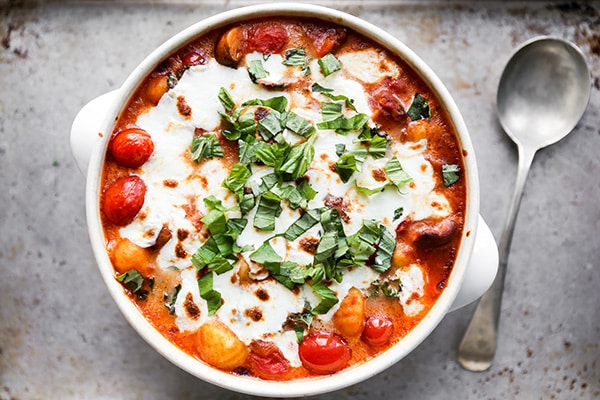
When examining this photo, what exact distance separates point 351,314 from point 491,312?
0.83 m

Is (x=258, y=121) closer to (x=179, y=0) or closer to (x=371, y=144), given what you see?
(x=371, y=144)

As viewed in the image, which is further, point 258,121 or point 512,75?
point 512,75

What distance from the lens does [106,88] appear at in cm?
320

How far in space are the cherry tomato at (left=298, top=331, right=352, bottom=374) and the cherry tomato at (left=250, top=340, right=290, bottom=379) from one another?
68 mm

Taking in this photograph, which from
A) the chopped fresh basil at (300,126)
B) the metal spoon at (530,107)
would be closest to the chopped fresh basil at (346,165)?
the chopped fresh basil at (300,126)

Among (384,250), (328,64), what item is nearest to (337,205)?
(384,250)

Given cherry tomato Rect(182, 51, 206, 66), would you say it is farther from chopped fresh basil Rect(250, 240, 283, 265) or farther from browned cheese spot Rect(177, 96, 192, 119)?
chopped fresh basil Rect(250, 240, 283, 265)

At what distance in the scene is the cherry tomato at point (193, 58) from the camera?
2.68 metres

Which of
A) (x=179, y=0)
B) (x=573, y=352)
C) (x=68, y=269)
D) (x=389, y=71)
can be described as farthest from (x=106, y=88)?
(x=573, y=352)

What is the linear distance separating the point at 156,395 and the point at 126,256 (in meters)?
0.82

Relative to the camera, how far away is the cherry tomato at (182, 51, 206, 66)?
2.68m

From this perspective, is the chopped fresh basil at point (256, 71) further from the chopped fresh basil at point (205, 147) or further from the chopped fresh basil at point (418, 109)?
the chopped fresh basil at point (418, 109)

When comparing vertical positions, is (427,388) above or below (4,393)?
below

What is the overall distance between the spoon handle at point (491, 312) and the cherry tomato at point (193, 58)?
1.34 meters
